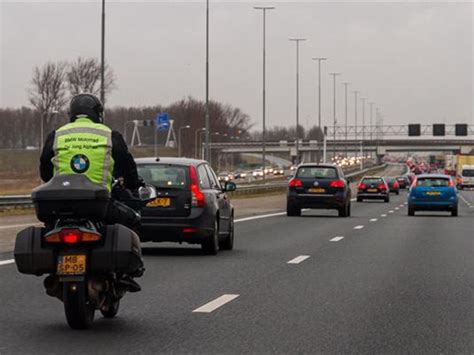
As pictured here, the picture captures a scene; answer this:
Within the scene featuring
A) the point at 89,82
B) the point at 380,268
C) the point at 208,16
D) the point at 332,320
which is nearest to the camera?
the point at 332,320

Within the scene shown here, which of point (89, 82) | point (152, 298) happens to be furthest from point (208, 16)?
point (89, 82)

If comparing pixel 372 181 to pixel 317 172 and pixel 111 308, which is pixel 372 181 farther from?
pixel 111 308

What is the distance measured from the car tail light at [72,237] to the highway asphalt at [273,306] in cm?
73

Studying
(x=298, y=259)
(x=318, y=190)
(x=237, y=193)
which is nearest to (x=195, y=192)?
(x=298, y=259)

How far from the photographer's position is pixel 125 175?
9.00 meters

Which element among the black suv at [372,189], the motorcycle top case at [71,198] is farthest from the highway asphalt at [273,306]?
the black suv at [372,189]

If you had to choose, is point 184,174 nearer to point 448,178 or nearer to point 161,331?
point 161,331

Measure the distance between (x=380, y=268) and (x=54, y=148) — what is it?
7.52 metres

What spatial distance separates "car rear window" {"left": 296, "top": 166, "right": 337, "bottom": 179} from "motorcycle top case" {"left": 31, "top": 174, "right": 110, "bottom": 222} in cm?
2629

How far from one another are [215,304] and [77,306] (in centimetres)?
246

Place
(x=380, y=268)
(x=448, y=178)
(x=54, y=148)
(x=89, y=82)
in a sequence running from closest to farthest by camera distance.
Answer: (x=54, y=148)
(x=380, y=268)
(x=448, y=178)
(x=89, y=82)

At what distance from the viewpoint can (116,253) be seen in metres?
8.48

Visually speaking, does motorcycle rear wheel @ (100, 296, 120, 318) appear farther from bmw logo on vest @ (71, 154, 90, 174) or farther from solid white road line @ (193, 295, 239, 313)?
bmw logo on vest @ (71, 154, 90, 174)

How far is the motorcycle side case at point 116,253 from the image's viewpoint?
333 inches
